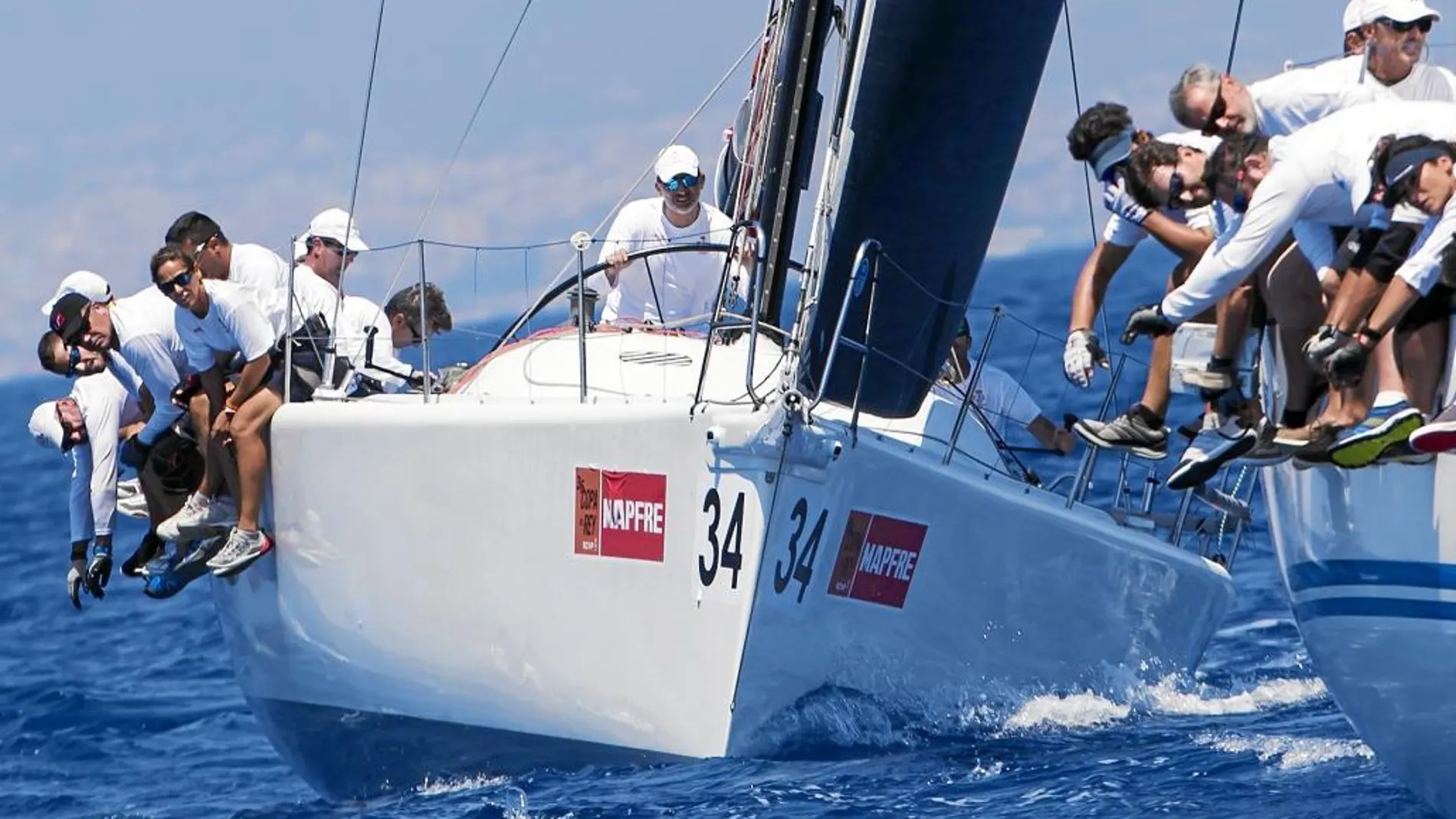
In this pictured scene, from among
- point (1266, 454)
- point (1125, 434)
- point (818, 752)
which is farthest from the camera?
point (818, 752)

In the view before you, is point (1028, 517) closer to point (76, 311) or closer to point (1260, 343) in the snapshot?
point (1260, 343)

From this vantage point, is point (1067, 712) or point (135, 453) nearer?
point (1067, 712)

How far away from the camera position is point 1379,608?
6.01 meters

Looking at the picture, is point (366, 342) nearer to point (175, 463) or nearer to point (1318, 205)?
point (175, 463)

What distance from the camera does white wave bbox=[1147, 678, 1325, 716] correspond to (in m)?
8.67

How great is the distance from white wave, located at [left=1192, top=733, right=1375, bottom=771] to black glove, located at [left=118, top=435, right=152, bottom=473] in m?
3.90

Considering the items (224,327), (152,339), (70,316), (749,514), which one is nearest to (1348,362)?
(749,514)

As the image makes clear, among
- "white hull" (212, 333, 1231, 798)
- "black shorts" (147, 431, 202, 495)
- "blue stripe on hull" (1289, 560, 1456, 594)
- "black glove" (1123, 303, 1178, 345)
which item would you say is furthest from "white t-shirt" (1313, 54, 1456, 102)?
"black shorts" (147, 431, 202, 495)

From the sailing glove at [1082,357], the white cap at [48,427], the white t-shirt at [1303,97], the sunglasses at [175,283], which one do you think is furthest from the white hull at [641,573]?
the white t-shirt at [1303,97]

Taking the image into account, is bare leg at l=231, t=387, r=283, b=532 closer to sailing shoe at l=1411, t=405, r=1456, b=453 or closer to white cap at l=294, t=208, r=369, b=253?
white cap at l=294, t=208, r=369, b=253

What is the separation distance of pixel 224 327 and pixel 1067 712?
323 cm

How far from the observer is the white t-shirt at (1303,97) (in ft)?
21.9

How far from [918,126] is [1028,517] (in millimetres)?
1525

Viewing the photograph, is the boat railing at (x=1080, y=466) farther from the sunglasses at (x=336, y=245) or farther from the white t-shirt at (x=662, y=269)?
the sunglasses at (x=336, y=245)
